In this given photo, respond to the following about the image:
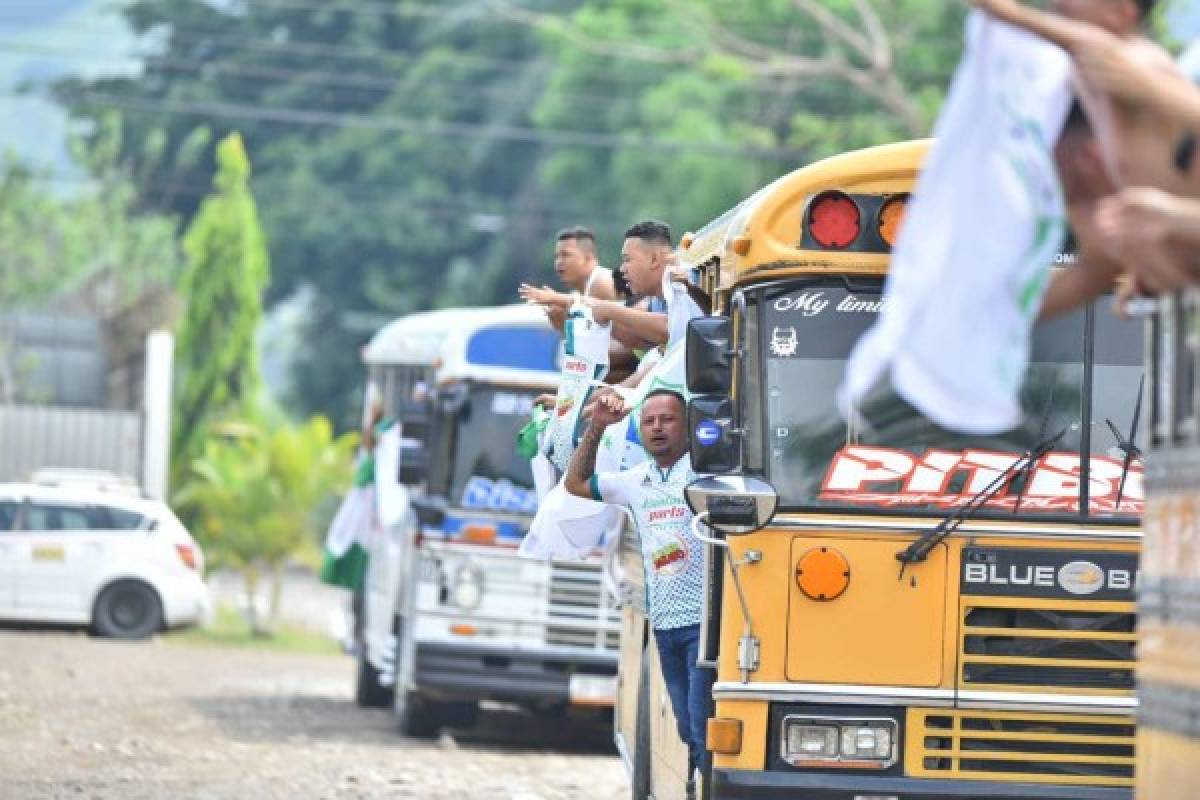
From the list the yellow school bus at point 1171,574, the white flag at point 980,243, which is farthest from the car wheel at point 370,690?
the white flag at point 980,243

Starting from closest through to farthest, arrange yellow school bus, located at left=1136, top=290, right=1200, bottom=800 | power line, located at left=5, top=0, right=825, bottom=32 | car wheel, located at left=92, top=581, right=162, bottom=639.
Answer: yellow school bus, located at left=1136, top=290, right=1200, bottom=800, car wheel, located at left=92, top=581, right=162, bottom=639, power line, located at left=5, top=0, right=825, bottom=32

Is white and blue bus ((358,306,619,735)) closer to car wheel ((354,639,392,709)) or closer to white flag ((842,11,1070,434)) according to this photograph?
car wheel ((354,639,392,709))

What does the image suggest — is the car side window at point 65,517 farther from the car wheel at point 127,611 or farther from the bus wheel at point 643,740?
the bus wheel at point 643,740

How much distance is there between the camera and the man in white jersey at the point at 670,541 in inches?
385

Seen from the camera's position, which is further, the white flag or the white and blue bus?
the white and blue bus

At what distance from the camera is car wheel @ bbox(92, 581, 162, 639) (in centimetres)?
2952

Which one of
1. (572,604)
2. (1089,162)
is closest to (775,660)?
(1089,162)

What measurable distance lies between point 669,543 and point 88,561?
→ 20.4 meters

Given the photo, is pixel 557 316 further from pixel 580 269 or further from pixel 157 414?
pixel 157 414

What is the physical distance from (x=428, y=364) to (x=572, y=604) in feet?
10.1

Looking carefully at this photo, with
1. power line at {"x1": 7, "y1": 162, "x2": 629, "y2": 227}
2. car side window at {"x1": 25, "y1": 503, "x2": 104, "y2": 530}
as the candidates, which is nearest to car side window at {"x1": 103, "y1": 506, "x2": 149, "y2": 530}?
car side window at {"x1": 25, "y1": 503, "x2": 104, "y2": 530}

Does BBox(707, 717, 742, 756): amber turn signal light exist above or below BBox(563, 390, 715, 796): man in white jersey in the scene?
below

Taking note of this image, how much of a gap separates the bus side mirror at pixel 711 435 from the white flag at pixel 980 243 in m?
3.79

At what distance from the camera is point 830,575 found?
8961 millimetres
